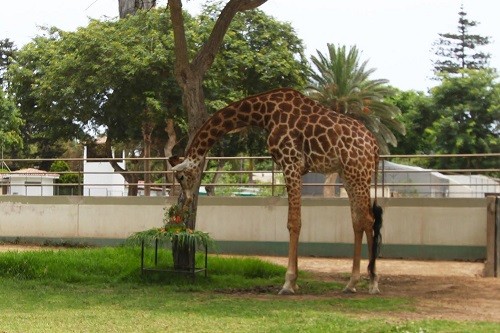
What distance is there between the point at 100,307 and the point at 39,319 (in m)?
1.07

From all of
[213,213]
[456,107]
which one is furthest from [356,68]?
[213,213]

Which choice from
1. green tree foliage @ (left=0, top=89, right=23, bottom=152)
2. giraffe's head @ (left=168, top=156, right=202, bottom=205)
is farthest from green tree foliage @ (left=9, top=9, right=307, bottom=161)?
giraffe's head @ (left=168, top=156, right=202, bottom=205)

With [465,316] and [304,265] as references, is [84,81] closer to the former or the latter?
[304,265]

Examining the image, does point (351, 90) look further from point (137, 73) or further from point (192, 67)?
point (192, 67)

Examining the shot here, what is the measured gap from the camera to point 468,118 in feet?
139

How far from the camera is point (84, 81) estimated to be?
28.9 metres

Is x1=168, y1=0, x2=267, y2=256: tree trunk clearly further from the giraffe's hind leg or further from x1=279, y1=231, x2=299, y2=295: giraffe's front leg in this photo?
the giraffe's hind leg

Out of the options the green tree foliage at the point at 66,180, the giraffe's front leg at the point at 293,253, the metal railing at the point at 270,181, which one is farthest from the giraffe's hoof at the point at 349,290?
the green tree foliage at the point at 66,180

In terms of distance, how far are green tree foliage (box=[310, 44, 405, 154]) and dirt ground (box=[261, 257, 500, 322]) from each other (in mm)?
19503

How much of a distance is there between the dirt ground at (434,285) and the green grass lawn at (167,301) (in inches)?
19.5

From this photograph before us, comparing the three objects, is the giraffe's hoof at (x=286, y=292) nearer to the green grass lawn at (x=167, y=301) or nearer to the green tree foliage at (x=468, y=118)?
the green grass lawn at (x=167, y=301)

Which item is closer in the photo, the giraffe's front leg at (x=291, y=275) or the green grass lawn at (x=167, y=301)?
the green grass lawn at (x=167, y=301)

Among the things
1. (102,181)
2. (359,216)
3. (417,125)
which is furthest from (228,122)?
(417,125)

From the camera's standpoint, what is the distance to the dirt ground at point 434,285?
392 inches
